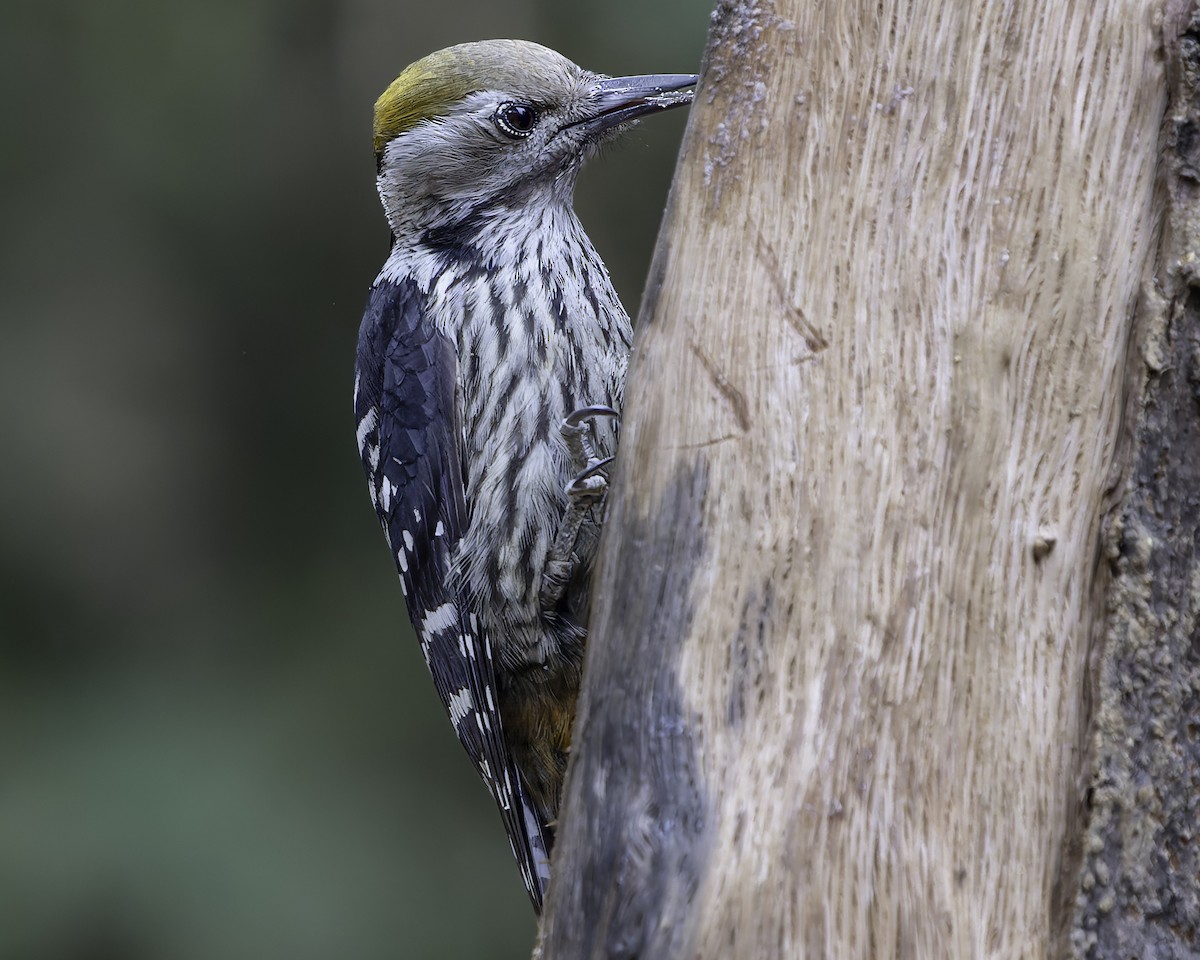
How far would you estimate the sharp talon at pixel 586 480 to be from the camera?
2.29m

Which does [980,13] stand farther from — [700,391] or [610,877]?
[610,877]

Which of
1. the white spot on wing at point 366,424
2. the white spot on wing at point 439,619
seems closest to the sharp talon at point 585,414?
the white spot on wing at point 439,619

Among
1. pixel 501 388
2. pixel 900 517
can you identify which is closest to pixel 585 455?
pixel 501 388

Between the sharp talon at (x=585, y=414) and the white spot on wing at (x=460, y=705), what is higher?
the sharp talon at (x=585, y=414)

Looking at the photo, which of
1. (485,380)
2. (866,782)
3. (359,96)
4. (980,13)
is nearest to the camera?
(866,782)

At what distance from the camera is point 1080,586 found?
1439mm

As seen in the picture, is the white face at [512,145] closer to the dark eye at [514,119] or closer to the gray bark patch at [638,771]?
the dark eye at [514,119]

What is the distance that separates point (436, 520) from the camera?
2.56m

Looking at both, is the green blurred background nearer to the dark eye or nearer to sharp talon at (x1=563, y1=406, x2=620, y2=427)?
the dark eye

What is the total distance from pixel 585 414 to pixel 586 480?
0.12 m

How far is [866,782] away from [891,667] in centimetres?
13

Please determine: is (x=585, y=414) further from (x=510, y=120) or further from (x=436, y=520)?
(x=510, y=120)

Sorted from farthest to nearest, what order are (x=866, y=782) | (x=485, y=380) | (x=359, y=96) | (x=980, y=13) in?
(x=359, y=96) → (x=485, y=380) → (x=980, y=13) → (x=866, y=782)

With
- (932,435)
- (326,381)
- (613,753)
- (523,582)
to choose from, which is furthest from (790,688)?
(326,381)
